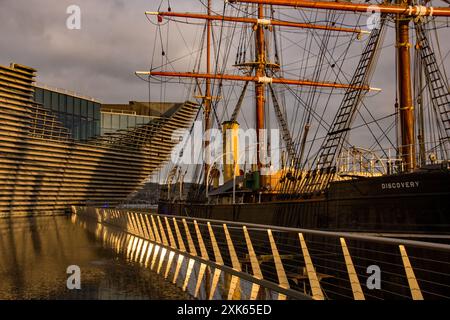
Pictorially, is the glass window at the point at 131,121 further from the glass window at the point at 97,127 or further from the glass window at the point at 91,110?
the glass window at the point at 91,110

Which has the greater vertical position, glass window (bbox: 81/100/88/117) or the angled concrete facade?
glass window (bbox: 81/100/88/117)

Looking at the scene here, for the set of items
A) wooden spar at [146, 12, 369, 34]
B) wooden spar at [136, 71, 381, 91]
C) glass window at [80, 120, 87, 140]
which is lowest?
glass window at [80, 120, 87, 140]

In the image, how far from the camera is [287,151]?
30703 mm

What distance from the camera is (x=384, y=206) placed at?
1427 cm

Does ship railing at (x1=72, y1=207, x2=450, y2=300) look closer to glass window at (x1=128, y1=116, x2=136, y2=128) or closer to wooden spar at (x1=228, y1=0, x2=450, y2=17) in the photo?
wooden spar at (x1=228, y1=0, x2=450, y2=17)

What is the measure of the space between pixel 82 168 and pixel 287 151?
2395 centimetres

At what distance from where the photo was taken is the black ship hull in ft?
42.9

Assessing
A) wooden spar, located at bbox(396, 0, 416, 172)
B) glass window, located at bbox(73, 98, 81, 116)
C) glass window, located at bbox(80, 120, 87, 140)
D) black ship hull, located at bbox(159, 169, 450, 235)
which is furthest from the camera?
glass window, located at bbox(80, 120, 87, 140)

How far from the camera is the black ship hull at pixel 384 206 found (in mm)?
13078

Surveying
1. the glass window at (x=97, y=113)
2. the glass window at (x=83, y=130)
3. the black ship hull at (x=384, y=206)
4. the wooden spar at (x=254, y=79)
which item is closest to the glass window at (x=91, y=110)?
the glass window at (x=97, y=113)

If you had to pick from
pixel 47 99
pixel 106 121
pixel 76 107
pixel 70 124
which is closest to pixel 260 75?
pixel 47 99

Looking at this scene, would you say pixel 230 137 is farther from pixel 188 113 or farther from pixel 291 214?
pixel 188 113

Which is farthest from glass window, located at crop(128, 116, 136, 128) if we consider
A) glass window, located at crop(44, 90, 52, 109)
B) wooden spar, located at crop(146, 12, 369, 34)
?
wooden spar, located at crop(146, 12, 369, 34)
